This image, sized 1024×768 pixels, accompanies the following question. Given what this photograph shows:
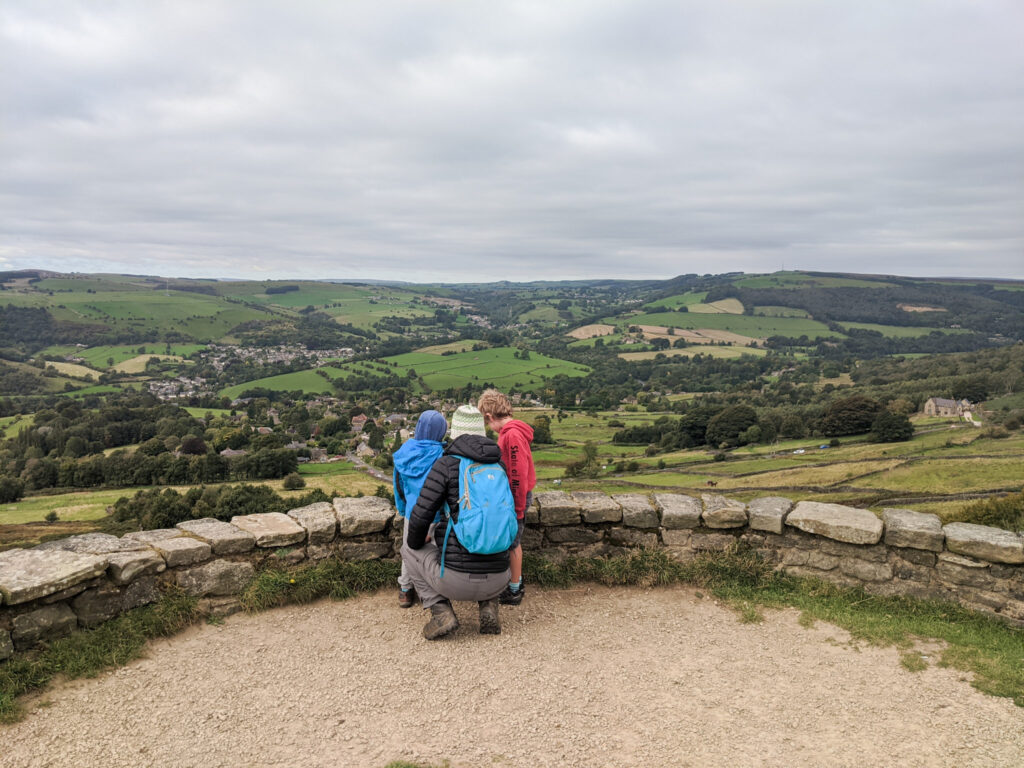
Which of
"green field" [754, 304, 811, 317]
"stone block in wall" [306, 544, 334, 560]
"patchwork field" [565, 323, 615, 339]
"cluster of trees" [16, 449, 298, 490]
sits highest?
"green field" [754, 304, 811, 317]

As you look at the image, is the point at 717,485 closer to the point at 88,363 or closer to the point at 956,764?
the point at 956,764

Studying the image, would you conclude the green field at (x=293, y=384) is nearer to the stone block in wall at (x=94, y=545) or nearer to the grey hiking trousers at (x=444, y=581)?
the stone block in wall at (x=94, y=545)

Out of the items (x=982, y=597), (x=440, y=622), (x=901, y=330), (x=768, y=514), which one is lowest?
(x=440, y=622)

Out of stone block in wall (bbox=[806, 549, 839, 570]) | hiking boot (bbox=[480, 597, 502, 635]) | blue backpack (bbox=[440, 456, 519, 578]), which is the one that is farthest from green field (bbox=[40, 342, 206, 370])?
stone block in wall (bbox=[806, 549, 839, 570])

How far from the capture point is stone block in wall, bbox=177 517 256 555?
5117mm

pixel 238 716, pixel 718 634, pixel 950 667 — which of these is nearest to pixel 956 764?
pixel 950 667

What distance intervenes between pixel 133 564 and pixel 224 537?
76 cm

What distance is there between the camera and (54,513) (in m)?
41.6

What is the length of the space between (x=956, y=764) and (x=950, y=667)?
1340mm

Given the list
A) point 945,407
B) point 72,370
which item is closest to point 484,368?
point 945,407

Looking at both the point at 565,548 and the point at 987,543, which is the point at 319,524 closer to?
the point at 565,548

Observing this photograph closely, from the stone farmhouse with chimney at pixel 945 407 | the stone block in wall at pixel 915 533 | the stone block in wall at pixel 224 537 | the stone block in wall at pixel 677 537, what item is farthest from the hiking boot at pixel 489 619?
the stone farmhouse with chimney at pixel 945 407

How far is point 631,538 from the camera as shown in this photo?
6.14m

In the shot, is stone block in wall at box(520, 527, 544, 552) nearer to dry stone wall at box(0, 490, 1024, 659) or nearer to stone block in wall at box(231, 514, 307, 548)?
dry stone wall at box(0, 490, 1024, 659)
